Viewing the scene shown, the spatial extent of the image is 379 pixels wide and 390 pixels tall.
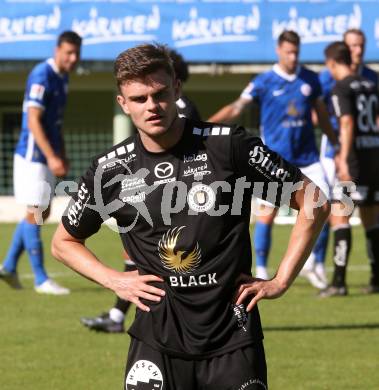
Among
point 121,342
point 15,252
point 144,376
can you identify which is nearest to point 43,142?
point 15,252

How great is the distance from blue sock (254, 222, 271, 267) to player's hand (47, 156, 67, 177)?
1.98 metres

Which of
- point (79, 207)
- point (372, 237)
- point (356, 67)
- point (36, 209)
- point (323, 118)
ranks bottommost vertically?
point (372, 237)

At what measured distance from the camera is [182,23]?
21.3m

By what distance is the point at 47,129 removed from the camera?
11.1 metres

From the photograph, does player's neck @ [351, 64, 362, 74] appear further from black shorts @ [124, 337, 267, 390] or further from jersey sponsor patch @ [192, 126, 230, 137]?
black shorts @ [124, 337, 267, 390]

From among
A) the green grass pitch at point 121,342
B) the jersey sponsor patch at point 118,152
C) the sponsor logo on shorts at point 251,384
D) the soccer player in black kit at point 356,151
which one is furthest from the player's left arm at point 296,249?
the soccer player in black kit at point 356,151

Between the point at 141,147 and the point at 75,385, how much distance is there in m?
2.89

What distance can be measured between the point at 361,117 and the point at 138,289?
7.03 m

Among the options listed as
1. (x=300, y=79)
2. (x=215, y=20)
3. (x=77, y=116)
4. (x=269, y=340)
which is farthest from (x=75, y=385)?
(x=77, y=116)

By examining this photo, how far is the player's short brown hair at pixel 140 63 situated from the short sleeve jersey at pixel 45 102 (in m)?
6.57

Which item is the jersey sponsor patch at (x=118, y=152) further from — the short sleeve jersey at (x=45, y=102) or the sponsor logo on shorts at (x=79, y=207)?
the short sleeve jersey at (x=45, y=102)

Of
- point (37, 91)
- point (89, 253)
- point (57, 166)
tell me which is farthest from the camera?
point (37, 91)

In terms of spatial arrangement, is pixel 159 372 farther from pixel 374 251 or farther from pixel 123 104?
pixel 374 251

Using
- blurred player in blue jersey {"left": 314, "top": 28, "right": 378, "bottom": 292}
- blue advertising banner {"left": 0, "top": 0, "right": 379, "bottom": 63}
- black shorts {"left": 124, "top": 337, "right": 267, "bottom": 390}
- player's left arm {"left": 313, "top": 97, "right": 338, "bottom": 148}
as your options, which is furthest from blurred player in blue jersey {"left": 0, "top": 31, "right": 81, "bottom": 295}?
blue advertising banner {"left": 0, "top": 0, "right": 379, "bottom": 63}
